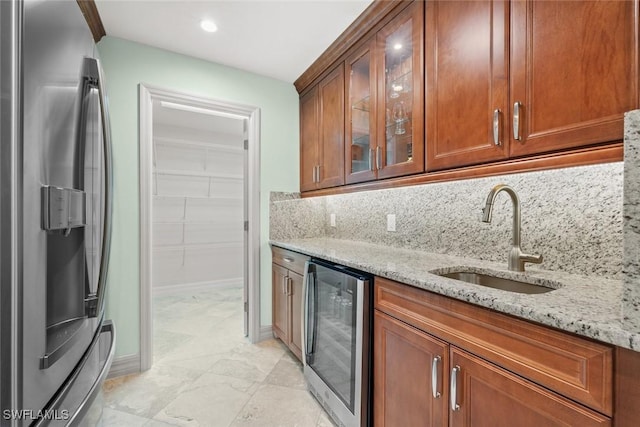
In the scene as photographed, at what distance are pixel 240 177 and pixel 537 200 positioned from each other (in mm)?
4009

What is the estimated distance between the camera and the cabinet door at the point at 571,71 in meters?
0.84

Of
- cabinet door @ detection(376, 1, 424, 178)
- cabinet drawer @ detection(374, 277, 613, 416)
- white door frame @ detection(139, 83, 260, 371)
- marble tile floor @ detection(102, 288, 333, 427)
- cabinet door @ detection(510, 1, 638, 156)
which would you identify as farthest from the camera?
white door frame @ detection(139, 83, 260, 371)

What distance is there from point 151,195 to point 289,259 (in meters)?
1.19

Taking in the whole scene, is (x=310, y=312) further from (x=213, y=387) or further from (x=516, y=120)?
(x=516, y=120)

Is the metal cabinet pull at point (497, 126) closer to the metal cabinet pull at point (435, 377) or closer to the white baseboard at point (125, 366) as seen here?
the metal cabinet pull at point (435, 377)

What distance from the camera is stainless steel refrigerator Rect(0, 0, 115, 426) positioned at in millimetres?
501

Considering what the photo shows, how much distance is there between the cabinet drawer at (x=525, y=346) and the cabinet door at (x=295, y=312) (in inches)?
44.5

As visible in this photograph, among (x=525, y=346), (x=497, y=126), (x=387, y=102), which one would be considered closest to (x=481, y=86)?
(x=497, y=126)

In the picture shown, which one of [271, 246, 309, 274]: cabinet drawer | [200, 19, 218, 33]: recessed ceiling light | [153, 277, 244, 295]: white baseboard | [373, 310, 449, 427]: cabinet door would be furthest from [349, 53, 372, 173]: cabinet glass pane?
[153, 277, 244, 295]: white baseboard

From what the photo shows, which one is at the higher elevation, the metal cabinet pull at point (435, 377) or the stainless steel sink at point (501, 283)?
the stainless steel sink at point (501, 283)

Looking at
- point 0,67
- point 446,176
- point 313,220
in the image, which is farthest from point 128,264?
point 446,176

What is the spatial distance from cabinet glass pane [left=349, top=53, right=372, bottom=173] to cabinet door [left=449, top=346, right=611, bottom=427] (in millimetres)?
1320

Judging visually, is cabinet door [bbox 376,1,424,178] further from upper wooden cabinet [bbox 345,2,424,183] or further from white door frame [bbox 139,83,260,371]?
white door frame [bbox 139,83,260,371]

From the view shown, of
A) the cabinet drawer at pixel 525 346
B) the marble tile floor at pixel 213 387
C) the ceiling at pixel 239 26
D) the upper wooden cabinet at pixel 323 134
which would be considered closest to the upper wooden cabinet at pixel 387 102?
the upper wooden cabinet at pixel 323 134
